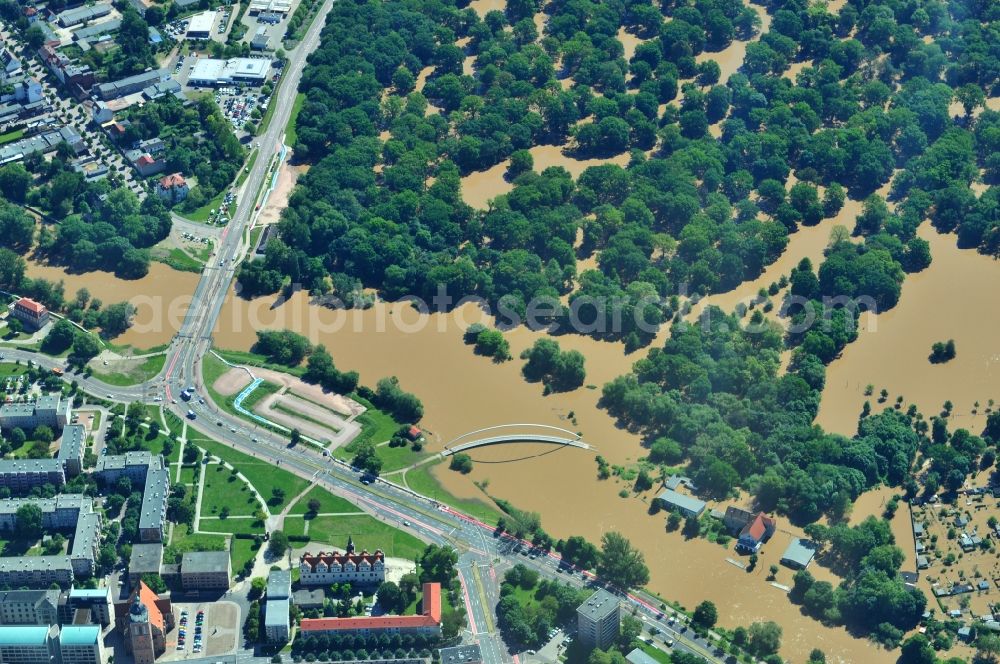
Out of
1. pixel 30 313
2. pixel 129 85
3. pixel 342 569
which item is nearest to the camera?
pixel 342 569

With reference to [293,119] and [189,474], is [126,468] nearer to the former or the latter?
[189,474]

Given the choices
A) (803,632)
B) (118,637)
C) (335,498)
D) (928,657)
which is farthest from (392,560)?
(928,657)

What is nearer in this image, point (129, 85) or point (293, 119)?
point (293, 119)

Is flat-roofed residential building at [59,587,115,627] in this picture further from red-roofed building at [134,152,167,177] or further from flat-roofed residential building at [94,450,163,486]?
red-roofed building at [134,152,167,177]

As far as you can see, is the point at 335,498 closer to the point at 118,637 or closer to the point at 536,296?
the point at 118,637

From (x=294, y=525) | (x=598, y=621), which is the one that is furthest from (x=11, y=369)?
(x=598, y=621)

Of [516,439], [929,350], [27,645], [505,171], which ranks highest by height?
[929,350]

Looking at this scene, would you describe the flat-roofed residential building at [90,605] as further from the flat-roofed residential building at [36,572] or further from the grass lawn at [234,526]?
the grass lawn at [234,526]
